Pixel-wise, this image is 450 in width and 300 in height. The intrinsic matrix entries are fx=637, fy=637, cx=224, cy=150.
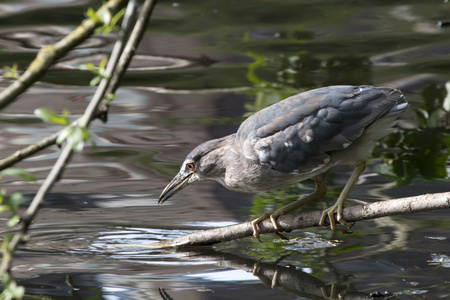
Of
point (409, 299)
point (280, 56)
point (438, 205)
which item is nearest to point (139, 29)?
point (438, 205)

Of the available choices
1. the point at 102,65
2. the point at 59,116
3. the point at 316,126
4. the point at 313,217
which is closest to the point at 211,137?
the point at 316,126

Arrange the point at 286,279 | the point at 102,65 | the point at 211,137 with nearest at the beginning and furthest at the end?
the point at 102,65
the point at 286,279
the point at 211,137

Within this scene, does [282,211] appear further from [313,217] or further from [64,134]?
[64,134]

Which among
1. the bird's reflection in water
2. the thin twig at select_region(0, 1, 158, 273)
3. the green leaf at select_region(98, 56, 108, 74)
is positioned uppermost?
the green leaf at select_region(98, 56, 108, 74)

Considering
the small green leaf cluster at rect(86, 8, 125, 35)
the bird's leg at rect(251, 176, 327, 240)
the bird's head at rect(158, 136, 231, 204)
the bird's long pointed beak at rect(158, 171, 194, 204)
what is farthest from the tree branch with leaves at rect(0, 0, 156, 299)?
the bird's long pointed beak at rect(158, 171, 194, 204)

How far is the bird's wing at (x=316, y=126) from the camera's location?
387 centimetres

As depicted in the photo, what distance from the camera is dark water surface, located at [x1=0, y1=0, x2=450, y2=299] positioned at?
3.74 meters

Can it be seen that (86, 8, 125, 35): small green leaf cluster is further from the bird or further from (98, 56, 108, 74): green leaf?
the bird

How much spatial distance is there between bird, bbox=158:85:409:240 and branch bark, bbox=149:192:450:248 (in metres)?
0.07

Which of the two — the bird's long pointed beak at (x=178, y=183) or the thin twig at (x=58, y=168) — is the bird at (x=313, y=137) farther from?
the thin twig at (x=58, y=168)

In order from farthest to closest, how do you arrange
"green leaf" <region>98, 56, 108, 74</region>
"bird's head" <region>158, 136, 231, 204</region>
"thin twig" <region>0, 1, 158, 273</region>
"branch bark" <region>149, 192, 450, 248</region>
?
1. "bird's head" <region>158, 136, 231, 204</region>
2. "branch bark" <region>149, 192, 450, 248</region>
3. "green leaf" <region>98, 56, 108, 74</region>
4. "thin twig" <region>0, 1, 158, 273</region>

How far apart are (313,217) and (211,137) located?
319 cm

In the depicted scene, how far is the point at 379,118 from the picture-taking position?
3.91 meters

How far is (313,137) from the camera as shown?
3.88m
